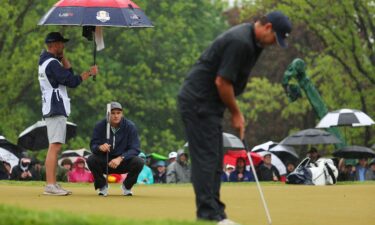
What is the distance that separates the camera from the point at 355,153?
99.6ft

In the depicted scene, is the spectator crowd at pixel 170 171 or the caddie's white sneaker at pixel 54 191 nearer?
the caddie's white sneaker at pixel 54 191

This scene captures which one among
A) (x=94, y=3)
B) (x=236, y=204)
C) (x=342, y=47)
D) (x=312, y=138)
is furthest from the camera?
(x=342, y=47)

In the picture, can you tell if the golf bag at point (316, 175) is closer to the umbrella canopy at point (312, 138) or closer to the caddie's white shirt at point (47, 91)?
the caddie's white shirt at point (47, 91)

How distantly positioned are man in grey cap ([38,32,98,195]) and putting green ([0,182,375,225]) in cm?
44

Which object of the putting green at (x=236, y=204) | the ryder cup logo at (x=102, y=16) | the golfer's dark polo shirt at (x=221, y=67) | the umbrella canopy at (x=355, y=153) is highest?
the ryder cup logo at (x=102, y=16)

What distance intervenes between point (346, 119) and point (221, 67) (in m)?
21.5

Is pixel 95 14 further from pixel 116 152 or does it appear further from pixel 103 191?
pixel 103 191

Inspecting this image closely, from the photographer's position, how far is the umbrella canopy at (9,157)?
26067mm

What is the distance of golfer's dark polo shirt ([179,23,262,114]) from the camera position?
32.5 ft

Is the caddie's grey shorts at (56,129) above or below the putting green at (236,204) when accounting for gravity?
above

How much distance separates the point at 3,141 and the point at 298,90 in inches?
576

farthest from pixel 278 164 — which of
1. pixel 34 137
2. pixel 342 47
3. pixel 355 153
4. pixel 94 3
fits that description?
pixel 94 3

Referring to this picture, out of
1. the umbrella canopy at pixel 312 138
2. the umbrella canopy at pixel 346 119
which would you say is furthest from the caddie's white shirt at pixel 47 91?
the umbrella canopy at pixel 346 119

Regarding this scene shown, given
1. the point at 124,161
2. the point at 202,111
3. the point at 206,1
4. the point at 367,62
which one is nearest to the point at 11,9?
the point at 367,62
